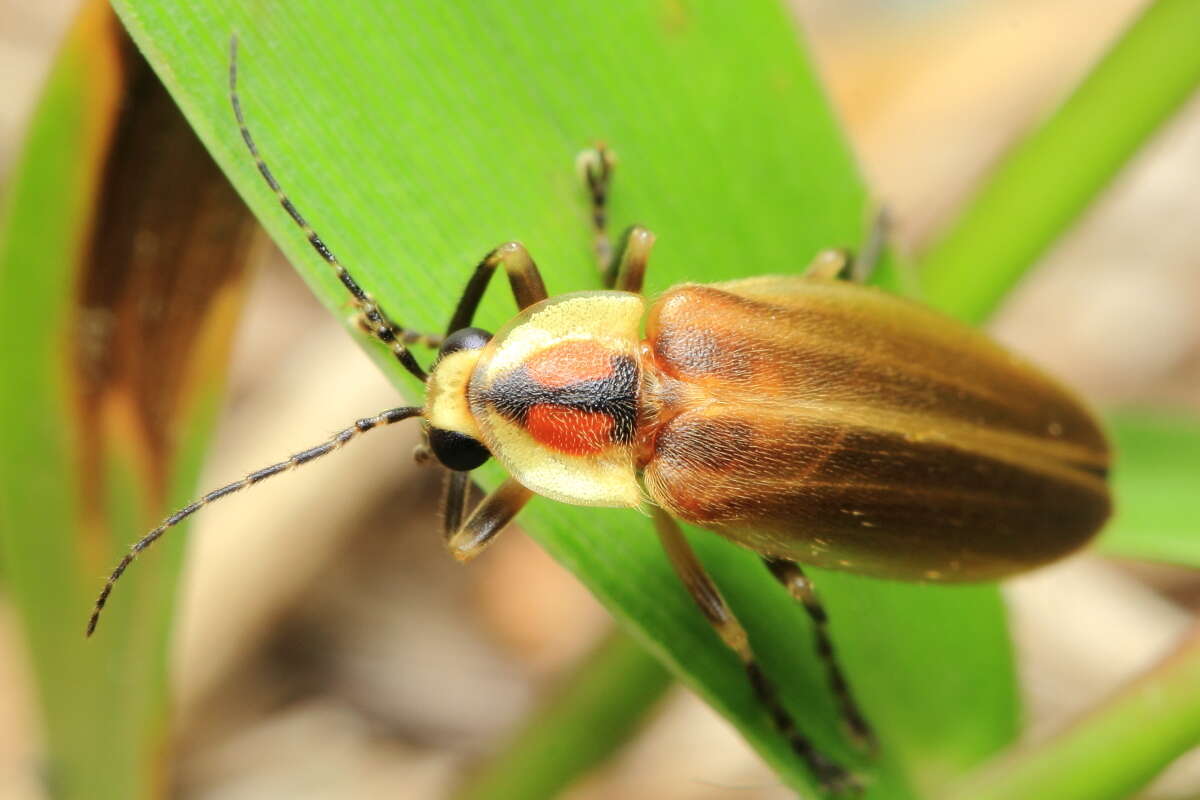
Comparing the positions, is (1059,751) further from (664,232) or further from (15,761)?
(15,761)

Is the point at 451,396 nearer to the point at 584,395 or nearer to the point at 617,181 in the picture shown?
the point at 584,395

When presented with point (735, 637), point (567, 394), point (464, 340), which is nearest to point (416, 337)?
point (464, 340)

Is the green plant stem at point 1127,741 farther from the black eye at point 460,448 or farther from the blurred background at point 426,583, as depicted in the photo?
the blurred background at point 426,583

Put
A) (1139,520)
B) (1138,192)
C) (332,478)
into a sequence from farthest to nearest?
(1138,192) → (332,478) → (1139,520)

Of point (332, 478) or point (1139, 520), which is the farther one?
point (332, 478)

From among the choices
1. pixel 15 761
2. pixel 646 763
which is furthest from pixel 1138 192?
pixel 15 761

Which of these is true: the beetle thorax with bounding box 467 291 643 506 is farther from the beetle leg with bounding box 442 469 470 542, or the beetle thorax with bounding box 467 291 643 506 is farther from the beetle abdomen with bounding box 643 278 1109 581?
the beetle leg with bounding box 442 469 470 542

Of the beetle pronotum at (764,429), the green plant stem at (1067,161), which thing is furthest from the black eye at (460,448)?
the green plant stem at (1067,161)
